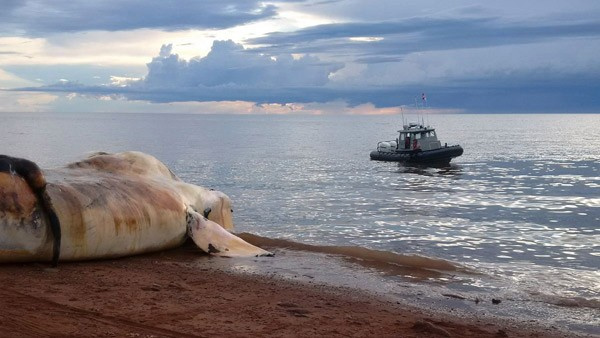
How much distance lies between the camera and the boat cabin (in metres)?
50.9

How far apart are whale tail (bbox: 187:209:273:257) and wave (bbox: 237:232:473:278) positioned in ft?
5.75

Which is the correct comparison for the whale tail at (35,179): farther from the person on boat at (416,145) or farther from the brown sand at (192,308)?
the person on boat at (416,145)

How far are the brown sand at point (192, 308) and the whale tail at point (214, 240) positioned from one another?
1704 mm

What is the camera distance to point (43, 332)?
631 cm

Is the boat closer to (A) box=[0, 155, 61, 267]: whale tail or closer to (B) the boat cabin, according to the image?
(B) the boat cabin

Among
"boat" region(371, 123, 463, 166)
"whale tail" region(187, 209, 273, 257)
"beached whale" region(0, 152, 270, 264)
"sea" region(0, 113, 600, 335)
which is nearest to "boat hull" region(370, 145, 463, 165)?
"boat" region(371, 123, 463, 166)

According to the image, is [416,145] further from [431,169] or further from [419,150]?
[431,169]

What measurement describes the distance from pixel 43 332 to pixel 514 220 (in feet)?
56.6

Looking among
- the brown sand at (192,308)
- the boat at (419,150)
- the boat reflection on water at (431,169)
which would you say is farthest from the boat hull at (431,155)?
the brown sand at (192,308)

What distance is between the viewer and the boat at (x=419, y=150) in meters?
49.3

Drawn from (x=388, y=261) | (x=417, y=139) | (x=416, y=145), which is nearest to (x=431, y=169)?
(x=416, y=145)

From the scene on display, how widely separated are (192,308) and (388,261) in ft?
19.0

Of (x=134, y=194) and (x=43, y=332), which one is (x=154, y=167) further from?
(x=43, y=332)

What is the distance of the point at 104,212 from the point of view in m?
10.2
